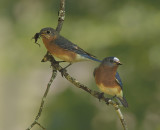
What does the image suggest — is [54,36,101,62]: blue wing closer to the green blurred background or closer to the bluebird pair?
the bluebird pair

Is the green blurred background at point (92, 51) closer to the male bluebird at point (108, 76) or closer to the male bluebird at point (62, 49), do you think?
the male bluebird at point (62, 49)

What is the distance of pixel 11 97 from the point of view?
1160 centimetres

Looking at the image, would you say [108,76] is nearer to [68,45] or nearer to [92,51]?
[68,45]

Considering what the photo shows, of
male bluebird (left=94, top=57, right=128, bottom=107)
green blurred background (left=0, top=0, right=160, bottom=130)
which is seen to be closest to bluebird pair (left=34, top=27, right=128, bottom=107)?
male bluebird (left=94, top=57, right=128, bottom=107)

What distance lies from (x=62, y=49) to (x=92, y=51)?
9.89 ft

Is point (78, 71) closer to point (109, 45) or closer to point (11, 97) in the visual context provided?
point (109, 45)

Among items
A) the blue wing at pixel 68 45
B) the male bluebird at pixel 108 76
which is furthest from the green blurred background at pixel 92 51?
the male bluebird at pixel 108 76

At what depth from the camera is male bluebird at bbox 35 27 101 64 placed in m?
4.48

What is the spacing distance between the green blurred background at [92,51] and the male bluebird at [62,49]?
2387 millimetres

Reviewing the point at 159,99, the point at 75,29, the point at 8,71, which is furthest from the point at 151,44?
the point at 8,71

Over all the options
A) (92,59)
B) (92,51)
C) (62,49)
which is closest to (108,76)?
(92,59)

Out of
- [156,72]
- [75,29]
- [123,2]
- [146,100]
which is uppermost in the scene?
[123,2]

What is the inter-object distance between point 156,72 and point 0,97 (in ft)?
20.3

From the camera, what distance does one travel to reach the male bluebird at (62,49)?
4.48 metres
